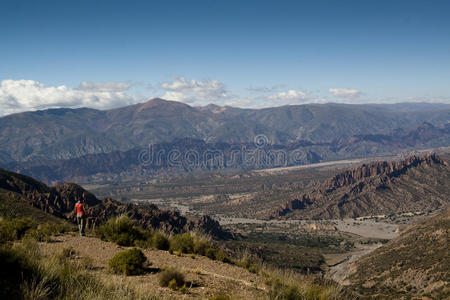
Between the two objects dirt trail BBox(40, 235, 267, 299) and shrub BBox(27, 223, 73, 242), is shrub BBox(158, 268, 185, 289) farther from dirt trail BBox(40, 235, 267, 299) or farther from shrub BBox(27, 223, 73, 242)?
shrub BBox(27, 223, 73, 242)

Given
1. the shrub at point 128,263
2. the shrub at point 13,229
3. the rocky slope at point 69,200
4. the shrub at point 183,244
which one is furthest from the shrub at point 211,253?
the rocky slope at point 69,200

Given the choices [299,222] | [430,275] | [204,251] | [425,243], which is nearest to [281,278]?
[204,251]

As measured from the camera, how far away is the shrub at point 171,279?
12.7 m

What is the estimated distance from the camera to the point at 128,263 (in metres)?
14.1

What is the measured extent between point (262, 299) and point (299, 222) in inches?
7363

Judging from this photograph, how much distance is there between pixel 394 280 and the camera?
57.7 meters

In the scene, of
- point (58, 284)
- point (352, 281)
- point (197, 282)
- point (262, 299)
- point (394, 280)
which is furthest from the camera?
point (352, 281)

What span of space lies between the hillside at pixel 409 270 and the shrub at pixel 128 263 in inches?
1456

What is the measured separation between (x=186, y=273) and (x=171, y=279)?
6.72 feet

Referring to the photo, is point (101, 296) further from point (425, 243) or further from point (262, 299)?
point (425, 243)

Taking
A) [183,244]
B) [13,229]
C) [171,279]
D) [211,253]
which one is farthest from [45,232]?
[171,279]

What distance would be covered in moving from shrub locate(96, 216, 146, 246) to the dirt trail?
0.54m

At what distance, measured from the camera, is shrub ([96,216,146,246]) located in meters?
19.8

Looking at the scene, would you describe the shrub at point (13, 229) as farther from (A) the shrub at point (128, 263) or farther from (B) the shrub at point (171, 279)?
(B) the shrub at point (171, 279)
